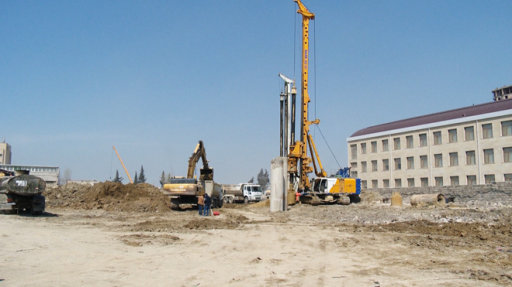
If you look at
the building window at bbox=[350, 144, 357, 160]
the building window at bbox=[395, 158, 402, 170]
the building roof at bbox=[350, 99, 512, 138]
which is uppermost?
the building roof at bbox=[350, 99, 512, 138]

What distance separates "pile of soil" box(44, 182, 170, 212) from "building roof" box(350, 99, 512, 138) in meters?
34.5

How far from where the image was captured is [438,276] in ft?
25.0

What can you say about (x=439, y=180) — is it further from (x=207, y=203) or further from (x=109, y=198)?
(x=109, y=198)

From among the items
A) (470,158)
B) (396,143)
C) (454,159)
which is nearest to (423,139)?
(396,143)

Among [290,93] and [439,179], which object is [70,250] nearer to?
[290,93]

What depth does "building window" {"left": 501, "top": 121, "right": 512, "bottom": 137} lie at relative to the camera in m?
41.9

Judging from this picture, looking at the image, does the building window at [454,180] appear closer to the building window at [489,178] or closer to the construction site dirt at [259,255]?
the building window at [489,178]

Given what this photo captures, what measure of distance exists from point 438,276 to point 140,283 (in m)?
5.21

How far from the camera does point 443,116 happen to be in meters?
50.2

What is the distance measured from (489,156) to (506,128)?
128 inches

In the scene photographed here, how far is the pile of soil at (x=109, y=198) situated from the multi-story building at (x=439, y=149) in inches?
1288

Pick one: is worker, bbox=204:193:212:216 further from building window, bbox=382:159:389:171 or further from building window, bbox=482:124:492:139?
building window, bbox=382:159:389:171

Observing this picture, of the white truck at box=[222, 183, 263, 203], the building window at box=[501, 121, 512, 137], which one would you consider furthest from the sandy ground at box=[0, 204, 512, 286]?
the building window at box=[501, 121, 512, 137]

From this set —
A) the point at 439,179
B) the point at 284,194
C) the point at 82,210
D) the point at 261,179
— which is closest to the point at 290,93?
the point at 284,194
